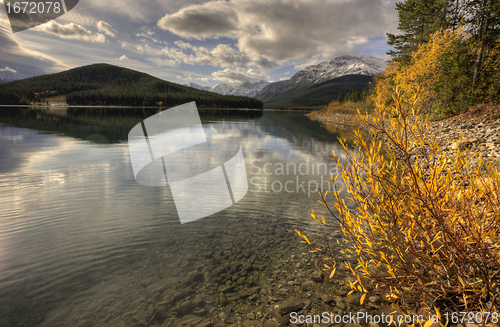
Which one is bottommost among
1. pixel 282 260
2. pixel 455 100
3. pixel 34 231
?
pixel 282 260

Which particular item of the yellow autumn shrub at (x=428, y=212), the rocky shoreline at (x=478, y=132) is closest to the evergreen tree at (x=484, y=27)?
the rocky shoreline at (x=478, y=132)

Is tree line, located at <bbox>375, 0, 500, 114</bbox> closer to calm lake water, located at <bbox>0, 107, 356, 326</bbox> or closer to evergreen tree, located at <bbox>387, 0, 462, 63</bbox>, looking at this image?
evergreen tree, located at <bbox>387, 0, 462, 63</bbox>

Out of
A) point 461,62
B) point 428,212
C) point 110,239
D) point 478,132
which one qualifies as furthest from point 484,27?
point 110,239

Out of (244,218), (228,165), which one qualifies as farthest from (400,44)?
(244,218)

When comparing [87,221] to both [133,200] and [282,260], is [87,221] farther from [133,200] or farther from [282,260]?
[282,260]

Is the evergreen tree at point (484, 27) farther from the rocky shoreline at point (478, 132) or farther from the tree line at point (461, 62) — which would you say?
the rocky shoreline at point (478, 132)

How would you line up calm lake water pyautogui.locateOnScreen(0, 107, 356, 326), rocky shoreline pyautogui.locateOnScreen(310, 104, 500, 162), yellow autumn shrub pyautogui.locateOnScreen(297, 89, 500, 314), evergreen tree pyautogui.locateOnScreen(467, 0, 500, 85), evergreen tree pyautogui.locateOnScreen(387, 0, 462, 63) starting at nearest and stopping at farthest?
1. yellow autumn shrub pyautogui.locateOnScreen(297, 89, 500, 314)
2. calm lake water pyautogui.locateOnScreen(0, 107, 356, 326)
3. rocky shoreline pyautogui.locateOnScreen(310, 104, 500, 162)
4. evergreen tree pyautogui.locateOnScreen(467, 0, 500, 85)
5. evergreen tree pyautogui.locateOnScreen(387, 0, 462, 63)

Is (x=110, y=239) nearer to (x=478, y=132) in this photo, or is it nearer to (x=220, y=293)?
(x=220, y=293)

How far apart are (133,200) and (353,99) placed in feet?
321

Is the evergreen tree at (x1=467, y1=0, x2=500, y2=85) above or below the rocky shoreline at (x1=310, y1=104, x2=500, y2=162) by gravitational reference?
above

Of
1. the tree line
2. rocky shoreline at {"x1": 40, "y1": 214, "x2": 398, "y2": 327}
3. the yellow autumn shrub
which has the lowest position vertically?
rocky shoreline at {"x1": 40, "y1": 214, "x2": 398, "y2": 327}

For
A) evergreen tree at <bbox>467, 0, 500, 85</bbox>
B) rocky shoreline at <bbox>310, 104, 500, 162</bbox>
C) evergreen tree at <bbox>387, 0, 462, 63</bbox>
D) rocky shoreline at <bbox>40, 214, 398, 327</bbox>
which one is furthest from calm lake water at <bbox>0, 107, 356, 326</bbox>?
evergreen tree at <bbox>387, 0, 462, 63</bbox>

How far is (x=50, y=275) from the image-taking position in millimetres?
4898

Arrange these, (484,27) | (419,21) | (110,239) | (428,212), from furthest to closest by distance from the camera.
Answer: (419,21) < (484,27) < (110,239) < (428,212)
